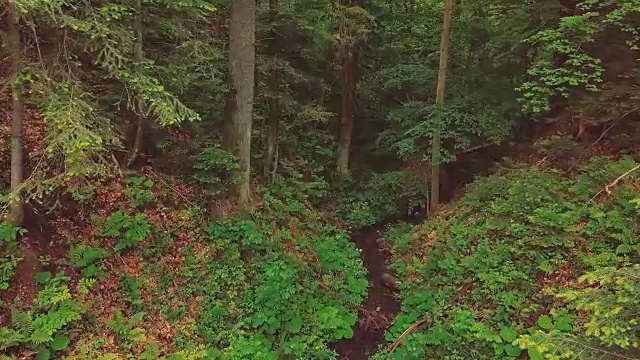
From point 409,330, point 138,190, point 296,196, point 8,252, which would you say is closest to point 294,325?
point 409,330

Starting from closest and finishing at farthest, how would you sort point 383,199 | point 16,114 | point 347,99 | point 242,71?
point 16,114
point 242,71
point 383,199
point 347,99

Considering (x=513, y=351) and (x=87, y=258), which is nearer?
(x=513, y=351)

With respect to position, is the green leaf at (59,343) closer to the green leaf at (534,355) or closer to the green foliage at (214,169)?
the green foliage at (214,169)

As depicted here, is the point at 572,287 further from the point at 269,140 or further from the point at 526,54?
the point at 269,140

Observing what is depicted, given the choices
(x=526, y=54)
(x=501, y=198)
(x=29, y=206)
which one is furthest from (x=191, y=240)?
(x=526, y=54)

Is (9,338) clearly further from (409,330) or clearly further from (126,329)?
(409,330)
